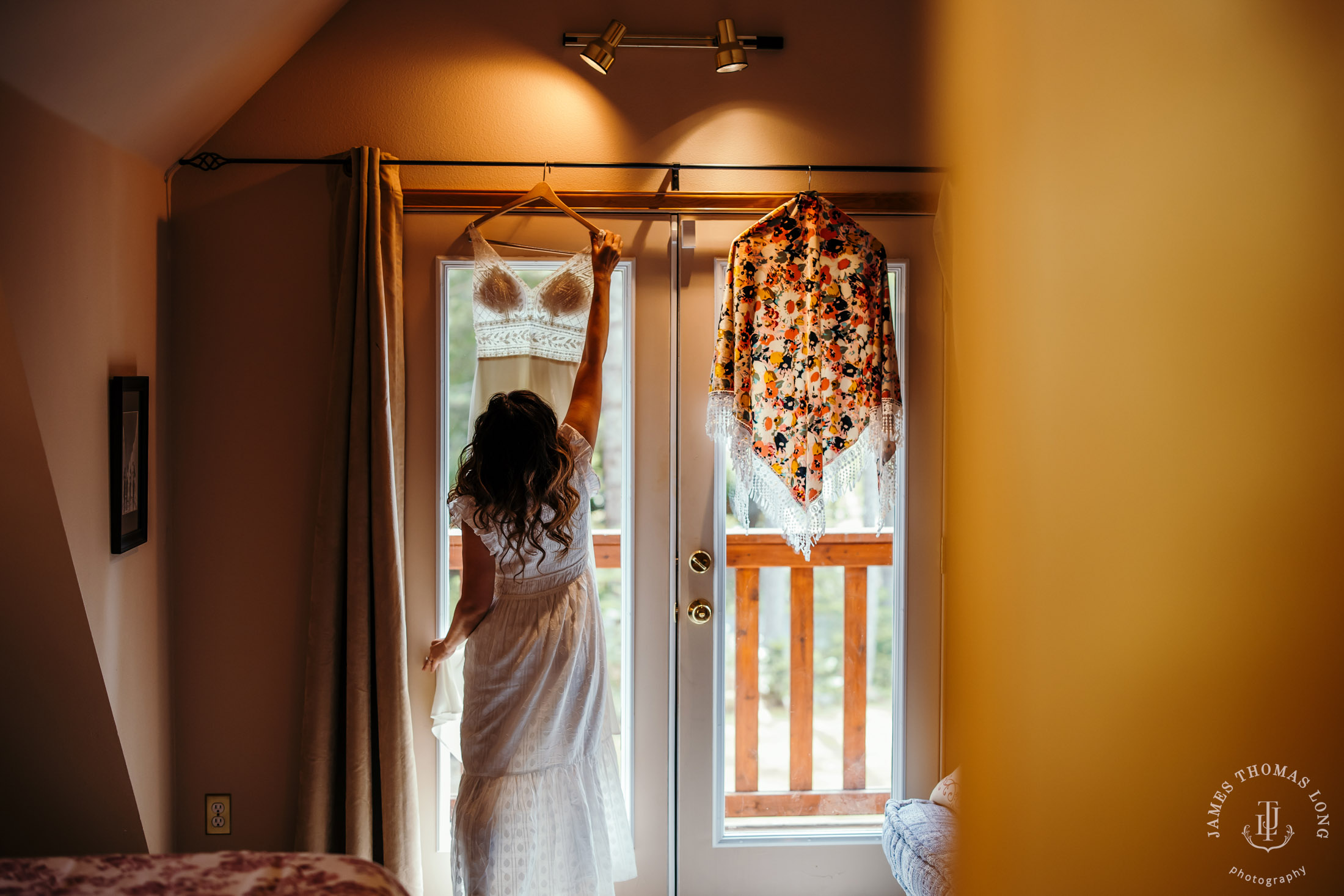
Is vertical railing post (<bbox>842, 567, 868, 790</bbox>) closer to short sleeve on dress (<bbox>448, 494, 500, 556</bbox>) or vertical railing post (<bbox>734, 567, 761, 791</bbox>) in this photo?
vertical railing post (<bbox>734, 567, 761, 791</bbox>)

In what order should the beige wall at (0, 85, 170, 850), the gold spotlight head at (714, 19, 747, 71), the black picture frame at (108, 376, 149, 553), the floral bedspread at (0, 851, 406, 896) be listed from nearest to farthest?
the floral bedspread at (0, 851, 406, 896)
the beige wall at (0, 85, 170, 850)
the black picture frame at (108, 376, 149, 553)
the gold spotlight head at (714, 19, 747, 71)

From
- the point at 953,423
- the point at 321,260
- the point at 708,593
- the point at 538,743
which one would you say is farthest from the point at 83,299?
the point at 953,423

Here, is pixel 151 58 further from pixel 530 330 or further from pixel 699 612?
pixel 699 612

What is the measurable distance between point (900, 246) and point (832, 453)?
597 mm

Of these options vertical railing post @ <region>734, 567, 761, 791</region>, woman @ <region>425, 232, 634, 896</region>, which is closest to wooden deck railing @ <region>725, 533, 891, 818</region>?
vertical railing post @ <region>734, 567, 761, 791</region>

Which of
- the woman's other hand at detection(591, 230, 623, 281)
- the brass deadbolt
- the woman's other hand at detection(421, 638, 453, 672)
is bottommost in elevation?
the woman's other hand at detection(421, 638, 453, 672)

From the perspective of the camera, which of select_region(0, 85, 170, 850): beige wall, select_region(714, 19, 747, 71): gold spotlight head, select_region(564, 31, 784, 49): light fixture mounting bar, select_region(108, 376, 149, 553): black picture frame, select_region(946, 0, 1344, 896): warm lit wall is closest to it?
select_region(946, 0, 1344, 896): warm lit wall

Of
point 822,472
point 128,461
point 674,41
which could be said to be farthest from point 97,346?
point 822,472

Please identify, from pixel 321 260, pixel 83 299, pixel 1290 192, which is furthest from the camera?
pixel 321 260

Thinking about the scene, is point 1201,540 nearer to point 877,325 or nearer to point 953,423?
point 953,423

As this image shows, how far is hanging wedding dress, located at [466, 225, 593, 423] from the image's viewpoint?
193cm

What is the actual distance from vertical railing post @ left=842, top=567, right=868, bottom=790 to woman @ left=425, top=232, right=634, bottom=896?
728 millimetres

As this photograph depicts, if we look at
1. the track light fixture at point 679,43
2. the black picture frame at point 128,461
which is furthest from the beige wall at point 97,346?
the track light fixture at point 679,43

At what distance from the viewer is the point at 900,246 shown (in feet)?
6.76
